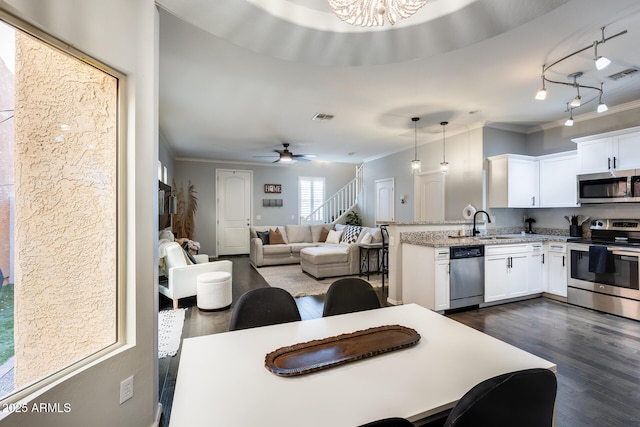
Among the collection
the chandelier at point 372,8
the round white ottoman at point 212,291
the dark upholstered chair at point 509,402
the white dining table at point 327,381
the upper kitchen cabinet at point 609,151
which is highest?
the chandelier at point 372,8

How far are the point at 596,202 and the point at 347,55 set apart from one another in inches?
170

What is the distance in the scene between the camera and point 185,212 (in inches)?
317

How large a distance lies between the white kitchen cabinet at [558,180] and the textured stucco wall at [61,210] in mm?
5994

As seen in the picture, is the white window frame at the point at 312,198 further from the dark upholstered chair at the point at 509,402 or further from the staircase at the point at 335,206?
the dark upholstered chair at the point at 509,402

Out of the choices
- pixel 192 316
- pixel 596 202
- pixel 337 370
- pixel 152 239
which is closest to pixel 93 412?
pixel 152 239

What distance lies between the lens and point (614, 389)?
2.15 metres

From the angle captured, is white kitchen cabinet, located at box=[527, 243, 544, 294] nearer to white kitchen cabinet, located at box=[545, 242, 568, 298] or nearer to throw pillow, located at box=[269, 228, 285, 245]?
white kitchen cabinet, located at box=[545, 242, 568, 298]

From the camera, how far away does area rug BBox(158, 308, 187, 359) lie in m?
2.84

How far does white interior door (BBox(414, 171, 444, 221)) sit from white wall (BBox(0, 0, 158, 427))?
543 centimetres

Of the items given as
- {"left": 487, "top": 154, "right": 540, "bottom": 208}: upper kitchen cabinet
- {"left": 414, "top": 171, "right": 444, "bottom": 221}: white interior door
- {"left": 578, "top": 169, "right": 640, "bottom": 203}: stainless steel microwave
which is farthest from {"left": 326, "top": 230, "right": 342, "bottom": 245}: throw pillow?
{"left": 578, "top": 169, "right": 640, "bottom": 203}: stainless steel microwave

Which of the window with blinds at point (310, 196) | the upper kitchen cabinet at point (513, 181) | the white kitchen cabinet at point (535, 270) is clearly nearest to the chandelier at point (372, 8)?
the upper kitchen cabinet at point (513, 181)

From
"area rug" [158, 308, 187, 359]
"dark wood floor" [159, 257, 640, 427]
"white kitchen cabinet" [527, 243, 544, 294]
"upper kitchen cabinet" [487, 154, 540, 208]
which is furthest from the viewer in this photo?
"upper kitchen cabinet" [487, 154, 540, 208]

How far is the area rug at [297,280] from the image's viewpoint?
4871mm

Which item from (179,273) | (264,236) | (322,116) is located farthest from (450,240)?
(264,236)
